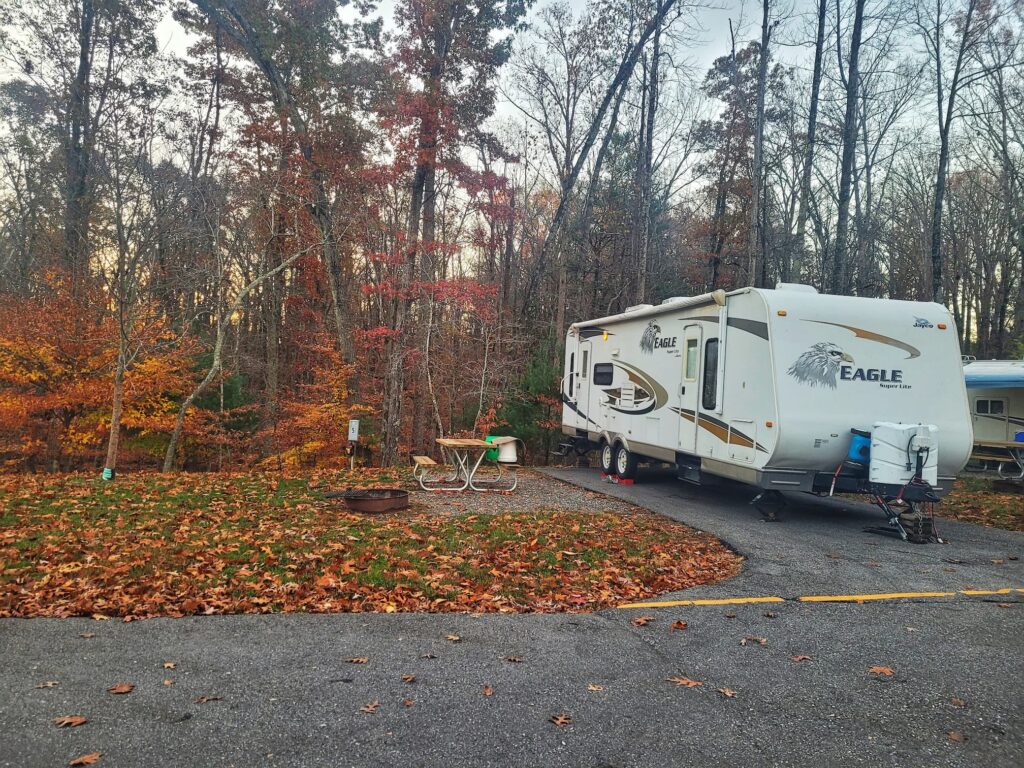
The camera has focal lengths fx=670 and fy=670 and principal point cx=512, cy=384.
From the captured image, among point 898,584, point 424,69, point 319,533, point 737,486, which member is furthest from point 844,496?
point 424,69

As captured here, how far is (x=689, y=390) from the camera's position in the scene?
9.96 meters

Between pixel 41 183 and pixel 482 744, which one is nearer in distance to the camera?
pixel 482 744

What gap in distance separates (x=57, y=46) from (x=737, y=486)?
20612mm

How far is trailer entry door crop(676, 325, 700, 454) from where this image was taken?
9789mm

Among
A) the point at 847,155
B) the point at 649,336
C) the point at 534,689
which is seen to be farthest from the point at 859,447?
the point at 847,155

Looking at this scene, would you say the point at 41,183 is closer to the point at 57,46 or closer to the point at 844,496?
the point at 57,46

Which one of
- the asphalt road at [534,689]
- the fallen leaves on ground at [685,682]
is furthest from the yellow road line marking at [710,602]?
the fallen leaves on ground at [685,682]

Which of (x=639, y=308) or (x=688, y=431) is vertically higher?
(x=639, y=308)

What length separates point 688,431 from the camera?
32.6 ft

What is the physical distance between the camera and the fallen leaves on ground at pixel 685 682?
3635 millimetres

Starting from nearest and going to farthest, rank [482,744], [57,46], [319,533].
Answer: [482,744], [319,533], [57,46]

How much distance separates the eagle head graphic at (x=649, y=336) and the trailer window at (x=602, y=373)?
138cm

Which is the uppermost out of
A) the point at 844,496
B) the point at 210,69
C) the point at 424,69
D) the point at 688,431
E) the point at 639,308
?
the point at 210,69

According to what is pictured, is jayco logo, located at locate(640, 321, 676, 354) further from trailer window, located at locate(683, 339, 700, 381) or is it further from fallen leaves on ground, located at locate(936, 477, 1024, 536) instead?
fallen leaves on ground, located at locate(936, 477, 1024, 536)
